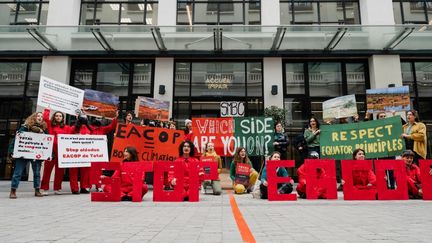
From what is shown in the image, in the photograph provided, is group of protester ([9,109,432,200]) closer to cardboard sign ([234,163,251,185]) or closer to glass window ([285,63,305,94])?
cardboard sign ([234,163,251,185])

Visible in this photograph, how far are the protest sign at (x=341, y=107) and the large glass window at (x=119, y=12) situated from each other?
8.52m

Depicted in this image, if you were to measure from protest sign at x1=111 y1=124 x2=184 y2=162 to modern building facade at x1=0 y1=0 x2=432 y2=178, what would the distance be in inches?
154

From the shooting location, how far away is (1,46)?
13273 mm

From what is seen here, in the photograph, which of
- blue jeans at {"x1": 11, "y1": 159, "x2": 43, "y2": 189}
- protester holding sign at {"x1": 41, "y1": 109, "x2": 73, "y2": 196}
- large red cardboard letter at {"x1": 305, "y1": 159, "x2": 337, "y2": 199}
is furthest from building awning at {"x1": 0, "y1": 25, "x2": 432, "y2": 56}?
large red cardboard letter at {"x1": 305, "y1": 159, "x2": 337, "y2": 199}

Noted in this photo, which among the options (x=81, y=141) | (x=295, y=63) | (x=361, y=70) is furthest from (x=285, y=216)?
(x=361, y=70)

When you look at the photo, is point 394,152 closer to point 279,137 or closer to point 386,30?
point 279,137

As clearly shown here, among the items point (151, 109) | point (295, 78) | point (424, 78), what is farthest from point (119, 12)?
point (424, 78)

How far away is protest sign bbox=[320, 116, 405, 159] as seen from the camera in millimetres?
8087

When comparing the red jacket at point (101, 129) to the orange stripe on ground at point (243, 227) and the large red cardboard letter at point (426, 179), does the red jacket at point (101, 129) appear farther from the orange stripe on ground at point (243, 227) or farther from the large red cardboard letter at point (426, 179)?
the large red cardboard letter at point (426, 179)

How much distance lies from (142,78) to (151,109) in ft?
10.0

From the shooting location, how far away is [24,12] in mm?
14289

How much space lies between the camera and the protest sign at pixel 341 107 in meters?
9.86

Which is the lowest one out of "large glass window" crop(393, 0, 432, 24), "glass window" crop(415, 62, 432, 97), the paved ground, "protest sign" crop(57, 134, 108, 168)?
the paved ground

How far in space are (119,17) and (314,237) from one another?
13.8 m
